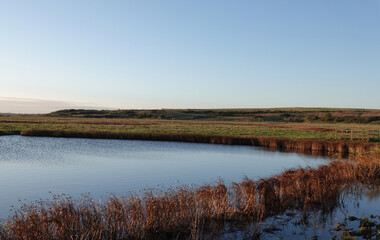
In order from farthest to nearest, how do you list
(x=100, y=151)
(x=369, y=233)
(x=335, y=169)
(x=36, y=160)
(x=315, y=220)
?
(x=100, y=151) → (x=36, y=160) → (x=335, y=169) → (x=315, y=220) → (x=369, y=233)

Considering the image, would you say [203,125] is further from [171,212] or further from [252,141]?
[171,212]

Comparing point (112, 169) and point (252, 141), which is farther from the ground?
point (252, 141)

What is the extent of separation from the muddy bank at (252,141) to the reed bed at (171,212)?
2093 cm

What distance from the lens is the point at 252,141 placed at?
4300 cm

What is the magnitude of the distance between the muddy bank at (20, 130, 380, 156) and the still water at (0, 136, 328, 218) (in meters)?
5.59

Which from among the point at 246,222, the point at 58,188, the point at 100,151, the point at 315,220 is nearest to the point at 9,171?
the point at 58,188

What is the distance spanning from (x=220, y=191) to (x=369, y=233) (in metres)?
4.85

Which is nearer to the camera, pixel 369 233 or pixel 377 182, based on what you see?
pixel 369 233

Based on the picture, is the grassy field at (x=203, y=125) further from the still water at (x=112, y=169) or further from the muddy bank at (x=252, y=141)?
the still water at (x=112, y=169)

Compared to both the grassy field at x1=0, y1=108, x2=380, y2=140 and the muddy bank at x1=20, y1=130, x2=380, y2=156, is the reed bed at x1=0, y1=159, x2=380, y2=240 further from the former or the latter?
the grassy field at x1=0, y1=108, x2=380, y2=140

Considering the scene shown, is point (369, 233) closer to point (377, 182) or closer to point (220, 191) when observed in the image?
point (220, 191)

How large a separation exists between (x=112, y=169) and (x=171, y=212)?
14.0 m

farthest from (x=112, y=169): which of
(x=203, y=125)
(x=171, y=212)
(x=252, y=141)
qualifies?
(x=203, y=125)

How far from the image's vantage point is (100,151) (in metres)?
33.5
